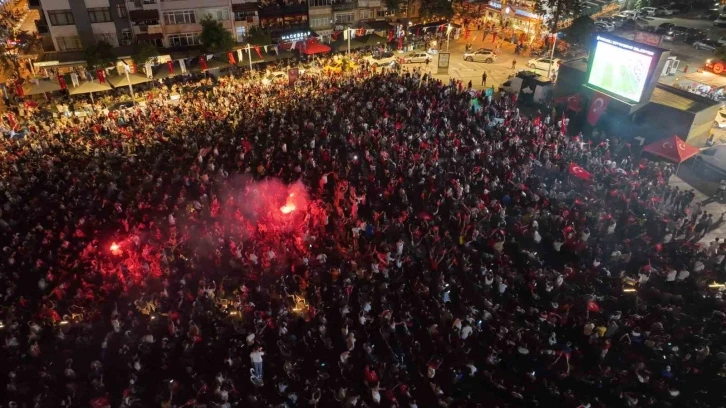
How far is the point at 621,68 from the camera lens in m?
27.5

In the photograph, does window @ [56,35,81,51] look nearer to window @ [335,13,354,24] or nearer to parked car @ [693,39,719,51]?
window @ [335,13,354,24]

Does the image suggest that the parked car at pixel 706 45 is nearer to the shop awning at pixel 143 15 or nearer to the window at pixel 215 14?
the window at pixel 215 14

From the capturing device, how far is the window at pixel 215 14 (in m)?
41.0

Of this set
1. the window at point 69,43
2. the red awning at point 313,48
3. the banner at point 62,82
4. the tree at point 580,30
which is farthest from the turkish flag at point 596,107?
the window at point 69,43

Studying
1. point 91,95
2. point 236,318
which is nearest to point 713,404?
point 236,318

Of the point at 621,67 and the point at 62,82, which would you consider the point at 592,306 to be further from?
the point at 62,82

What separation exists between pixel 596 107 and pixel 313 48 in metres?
21.9

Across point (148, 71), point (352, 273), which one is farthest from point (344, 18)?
point (352, 273)

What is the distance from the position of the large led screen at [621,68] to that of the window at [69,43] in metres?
38.1

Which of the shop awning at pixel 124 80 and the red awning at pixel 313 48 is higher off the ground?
the red awning at pixel 313 48

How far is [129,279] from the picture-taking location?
54.1 feet

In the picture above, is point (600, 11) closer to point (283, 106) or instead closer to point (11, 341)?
point (283, 106)

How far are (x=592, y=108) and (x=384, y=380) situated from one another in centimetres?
2369

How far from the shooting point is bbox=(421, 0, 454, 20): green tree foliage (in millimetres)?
50781
